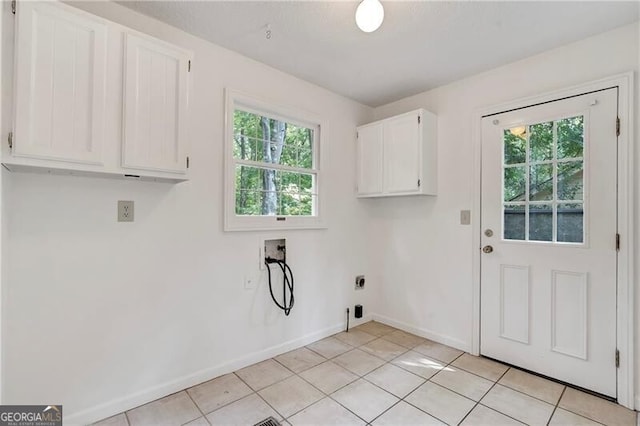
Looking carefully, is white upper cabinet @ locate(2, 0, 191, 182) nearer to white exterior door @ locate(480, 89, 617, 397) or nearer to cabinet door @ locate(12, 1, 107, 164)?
cabinet door @ locate(12, 1, 107, 164)

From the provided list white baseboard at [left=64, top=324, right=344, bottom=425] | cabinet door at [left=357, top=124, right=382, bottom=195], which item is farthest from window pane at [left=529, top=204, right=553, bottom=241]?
white baseboard at [left=64, top=324, right=344, bottom=425]

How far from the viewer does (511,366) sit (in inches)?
93.9

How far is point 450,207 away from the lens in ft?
9.15

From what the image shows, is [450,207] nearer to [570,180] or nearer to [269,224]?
[570,180]

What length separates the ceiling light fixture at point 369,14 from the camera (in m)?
1.53

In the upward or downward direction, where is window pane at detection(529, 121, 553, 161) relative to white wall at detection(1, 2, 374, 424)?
upward

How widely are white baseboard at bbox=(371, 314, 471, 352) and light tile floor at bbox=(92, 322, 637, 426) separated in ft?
0.38

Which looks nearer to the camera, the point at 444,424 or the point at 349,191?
the point at 444,424

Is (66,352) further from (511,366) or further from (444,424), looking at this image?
(511,366)

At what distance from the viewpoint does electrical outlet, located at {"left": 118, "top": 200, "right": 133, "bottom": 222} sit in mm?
1812

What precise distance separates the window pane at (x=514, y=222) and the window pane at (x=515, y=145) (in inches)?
15.5

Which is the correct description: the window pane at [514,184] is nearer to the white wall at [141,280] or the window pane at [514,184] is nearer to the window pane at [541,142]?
the window pane at [541,142]

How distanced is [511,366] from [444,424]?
107 centimetres

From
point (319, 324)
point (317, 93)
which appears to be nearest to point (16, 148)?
point (317, 93)
